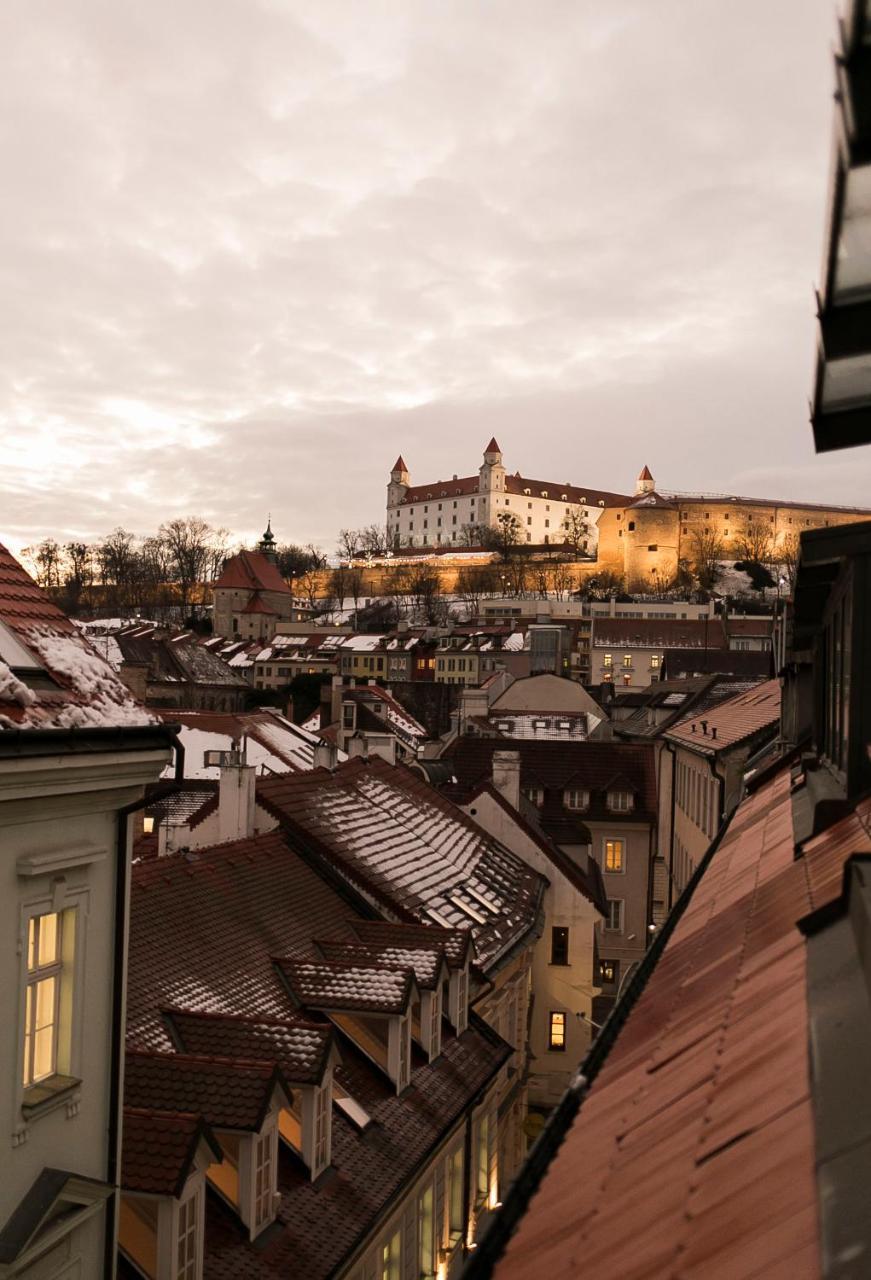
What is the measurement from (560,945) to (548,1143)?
20110 millimetres

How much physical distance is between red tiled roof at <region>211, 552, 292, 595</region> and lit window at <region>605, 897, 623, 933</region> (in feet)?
367

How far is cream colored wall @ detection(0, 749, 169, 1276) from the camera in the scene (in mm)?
6008

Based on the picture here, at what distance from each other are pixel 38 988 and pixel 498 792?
1948 centimetres

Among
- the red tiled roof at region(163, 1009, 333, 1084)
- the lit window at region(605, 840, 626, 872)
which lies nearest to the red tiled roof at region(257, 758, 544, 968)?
the red tiled roof at region(163, 1009, 333, 1084)

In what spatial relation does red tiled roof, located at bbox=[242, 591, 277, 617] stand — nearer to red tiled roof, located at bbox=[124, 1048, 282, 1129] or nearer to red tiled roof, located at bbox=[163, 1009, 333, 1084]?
red tiled roof, located at bbox=[163, 1009, 333, 1084]

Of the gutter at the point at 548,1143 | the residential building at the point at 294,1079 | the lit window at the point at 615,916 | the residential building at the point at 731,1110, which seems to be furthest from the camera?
the lit window at the point at 615,916

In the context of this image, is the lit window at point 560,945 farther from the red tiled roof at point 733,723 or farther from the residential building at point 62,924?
the residential building at point 62,924

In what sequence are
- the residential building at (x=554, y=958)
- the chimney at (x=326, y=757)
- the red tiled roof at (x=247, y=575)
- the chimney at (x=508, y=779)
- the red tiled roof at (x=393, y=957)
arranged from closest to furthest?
the red tiled roof at (x=393, y=957)
the residential building at (x=554, y=958)
the chimney at (x=326, y=757)
the chimney at (x=508, y=779)
the red tiled roof at (x=247, y=575)

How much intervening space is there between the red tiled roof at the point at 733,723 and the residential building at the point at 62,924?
51.5ft

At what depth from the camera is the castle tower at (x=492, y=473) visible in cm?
18962

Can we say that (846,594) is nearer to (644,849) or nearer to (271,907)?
(271,907)

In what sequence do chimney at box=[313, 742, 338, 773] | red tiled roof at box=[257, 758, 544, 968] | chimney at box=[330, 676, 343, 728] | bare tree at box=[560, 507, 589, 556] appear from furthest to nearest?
bare tree at box=[560, 507, 589, 556], chimney at box=[330, 676, 343, 728], chimney at box=[313, 742, 338, 773], red tiled roof at box=[257, 758, 544, 968]

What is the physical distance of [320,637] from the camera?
374 ft

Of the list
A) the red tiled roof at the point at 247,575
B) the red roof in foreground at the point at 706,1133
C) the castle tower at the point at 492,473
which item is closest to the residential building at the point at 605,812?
the red roof in foreground at the point at 706,1133
